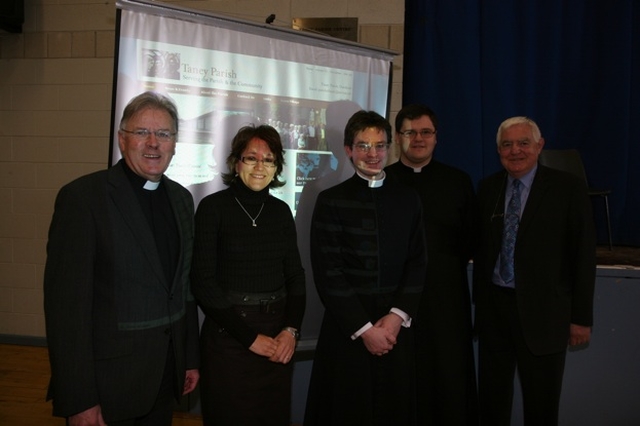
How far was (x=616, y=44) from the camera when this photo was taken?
3592 millimetres

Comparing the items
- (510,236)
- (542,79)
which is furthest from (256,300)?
(542,79)

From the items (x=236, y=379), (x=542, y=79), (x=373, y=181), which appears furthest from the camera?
(x=542, y=79)

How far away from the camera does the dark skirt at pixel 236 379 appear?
174 centimetres

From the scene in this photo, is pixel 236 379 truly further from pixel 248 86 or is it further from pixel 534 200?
pixel 248 86

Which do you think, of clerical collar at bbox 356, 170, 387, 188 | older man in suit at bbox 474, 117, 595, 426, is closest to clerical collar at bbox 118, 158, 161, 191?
clerical collar at bbox 356, 170, 387, 188

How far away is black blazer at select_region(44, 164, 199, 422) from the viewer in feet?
4.41

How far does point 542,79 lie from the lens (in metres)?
3.69

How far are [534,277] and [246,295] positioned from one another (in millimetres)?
1249

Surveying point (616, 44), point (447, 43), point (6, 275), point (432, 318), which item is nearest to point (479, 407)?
point (432, 318)

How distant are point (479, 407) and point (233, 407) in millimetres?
1294

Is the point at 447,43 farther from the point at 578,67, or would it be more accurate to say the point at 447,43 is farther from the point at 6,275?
the point at 6,275

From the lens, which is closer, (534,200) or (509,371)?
(534,200)

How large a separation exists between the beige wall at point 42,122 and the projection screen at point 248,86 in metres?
1.49

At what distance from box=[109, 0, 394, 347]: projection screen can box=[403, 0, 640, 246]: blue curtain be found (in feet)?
2.90
